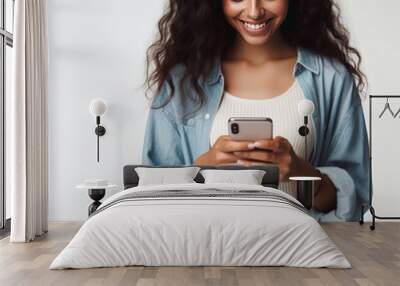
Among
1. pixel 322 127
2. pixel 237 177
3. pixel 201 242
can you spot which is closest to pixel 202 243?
pixel 201 242

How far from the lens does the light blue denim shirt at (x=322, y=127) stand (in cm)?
741

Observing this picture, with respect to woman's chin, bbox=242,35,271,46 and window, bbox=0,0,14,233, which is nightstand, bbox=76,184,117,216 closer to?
window, bbox=0,0,14,233

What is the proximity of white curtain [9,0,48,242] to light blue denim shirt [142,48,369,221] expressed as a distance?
1.42 metres

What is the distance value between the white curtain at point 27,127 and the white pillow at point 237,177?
5.90ft

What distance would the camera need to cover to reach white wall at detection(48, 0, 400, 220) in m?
7.63

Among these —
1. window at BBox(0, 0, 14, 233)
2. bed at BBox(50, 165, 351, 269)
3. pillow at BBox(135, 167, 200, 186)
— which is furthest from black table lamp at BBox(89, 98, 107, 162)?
bed at BBox(50, 165, 351, 269)

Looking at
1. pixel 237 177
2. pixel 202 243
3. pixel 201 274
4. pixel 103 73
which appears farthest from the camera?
pixel 103 73

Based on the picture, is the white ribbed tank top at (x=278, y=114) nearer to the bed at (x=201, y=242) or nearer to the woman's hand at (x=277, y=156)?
the woman's hand at (x=277, y=156)

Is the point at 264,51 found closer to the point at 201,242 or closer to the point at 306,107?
the point at 306,107

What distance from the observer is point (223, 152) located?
24.2 feet

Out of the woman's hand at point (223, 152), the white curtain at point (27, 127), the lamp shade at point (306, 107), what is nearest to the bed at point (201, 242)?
the white curtain at point (27, 127)

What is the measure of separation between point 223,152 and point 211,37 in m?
1.33

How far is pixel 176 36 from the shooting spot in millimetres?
7523

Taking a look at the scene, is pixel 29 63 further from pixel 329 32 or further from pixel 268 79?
pixel 329 32
